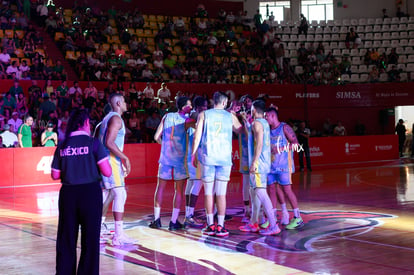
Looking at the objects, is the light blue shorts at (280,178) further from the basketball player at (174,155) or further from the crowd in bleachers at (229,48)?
the crowd in bleachers at (229,48)

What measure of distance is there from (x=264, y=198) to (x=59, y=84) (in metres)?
13.9

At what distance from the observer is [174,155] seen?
363 inches

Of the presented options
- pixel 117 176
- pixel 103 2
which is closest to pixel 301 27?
pixel 103 2

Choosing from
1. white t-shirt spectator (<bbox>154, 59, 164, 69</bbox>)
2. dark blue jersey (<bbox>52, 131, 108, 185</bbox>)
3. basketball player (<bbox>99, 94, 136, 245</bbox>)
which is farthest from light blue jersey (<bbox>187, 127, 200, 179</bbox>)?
white t-shirt spectator (<bbox>154, 59, 164, 69</bbox>)

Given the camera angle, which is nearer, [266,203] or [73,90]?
[266,203]

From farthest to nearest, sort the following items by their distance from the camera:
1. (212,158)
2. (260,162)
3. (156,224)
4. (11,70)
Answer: (11,70) < (156,224) < (260,162) < (212,158)

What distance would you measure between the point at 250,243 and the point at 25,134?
35.6ft

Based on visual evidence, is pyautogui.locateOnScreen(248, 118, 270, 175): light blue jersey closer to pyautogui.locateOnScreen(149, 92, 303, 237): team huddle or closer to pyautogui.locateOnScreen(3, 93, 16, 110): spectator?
pyautogui.locateOnScreen(149, 92, 303, 237): team huddle

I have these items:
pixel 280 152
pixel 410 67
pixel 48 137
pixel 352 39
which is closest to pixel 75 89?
pixel 48 137

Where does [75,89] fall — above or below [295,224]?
above

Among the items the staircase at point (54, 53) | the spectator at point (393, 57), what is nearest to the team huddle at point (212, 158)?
the staircase at point (54, 53)

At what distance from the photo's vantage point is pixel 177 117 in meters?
9.31

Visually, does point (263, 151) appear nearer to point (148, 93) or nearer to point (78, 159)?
point (78, 159)

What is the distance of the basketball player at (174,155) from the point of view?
30.1ft
